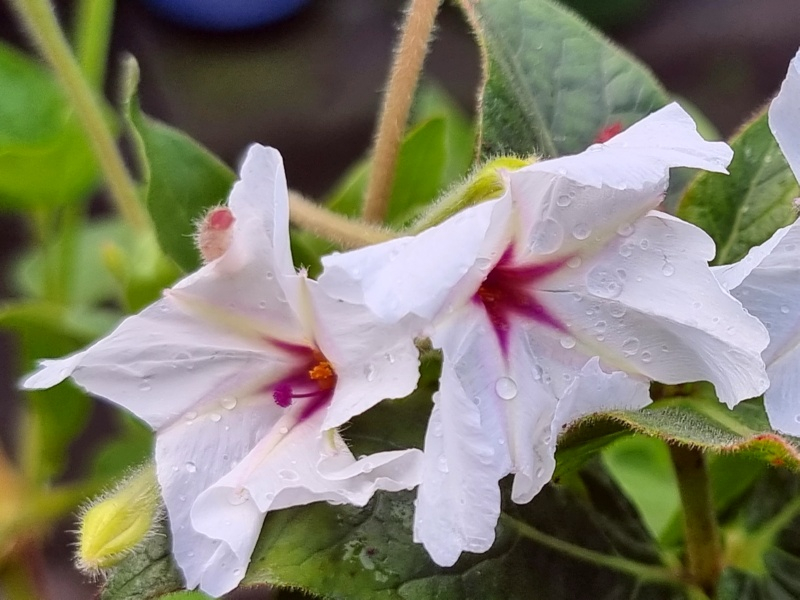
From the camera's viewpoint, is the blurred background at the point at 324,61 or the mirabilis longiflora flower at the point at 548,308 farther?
the blurred background at the point at 324,61

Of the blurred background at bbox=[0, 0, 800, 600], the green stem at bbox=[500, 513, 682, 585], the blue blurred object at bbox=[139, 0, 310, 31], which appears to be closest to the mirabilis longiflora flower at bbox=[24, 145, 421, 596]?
the green stem at bbox=[500, 513, 682, 585]

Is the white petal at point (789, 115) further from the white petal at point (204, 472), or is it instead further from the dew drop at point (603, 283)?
the white petal at point (204, 472)

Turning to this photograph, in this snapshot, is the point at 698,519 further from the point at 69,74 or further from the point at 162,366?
the point at 69,74

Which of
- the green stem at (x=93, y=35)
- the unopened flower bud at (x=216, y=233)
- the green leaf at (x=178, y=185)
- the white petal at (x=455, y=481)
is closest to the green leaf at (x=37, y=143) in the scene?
the green stem at (x=93, y=35)

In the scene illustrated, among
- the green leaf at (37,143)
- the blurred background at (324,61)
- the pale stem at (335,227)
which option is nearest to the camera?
the pale stem at (335,227)

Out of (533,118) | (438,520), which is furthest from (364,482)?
(533,118)

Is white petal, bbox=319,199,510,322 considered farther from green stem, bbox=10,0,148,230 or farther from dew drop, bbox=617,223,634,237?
green stem, bbox=10,0,148,230

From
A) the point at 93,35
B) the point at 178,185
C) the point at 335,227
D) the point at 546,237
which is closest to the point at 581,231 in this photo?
the point at 546,237
